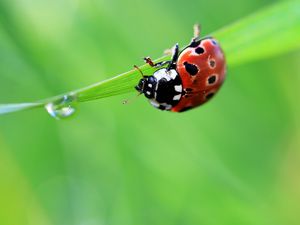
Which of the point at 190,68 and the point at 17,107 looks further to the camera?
→ the point at 190,68

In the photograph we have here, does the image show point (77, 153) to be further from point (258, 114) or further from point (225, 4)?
point (225, 4)

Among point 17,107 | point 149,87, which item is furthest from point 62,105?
point 149,87

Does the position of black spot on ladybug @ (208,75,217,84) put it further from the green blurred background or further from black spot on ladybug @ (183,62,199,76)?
the green blurred background

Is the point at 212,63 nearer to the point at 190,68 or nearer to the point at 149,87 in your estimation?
the point at 190,68

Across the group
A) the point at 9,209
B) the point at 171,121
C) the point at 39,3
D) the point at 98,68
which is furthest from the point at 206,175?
the point at 39,3

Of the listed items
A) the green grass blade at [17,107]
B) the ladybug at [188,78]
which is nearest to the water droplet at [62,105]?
the green grass blade at [17,107]

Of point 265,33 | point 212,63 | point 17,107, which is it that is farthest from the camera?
point 212,63

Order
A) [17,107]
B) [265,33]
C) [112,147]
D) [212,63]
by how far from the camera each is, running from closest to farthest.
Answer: [17,107] < [265,33] < [212,63] < [112,147]

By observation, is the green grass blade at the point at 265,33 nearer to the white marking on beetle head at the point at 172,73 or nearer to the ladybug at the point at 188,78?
the ladybug at the point at 188,78
